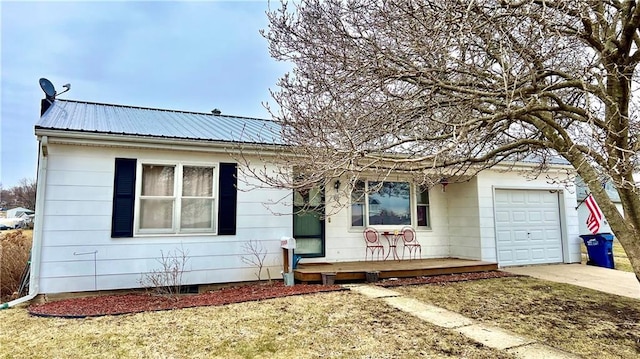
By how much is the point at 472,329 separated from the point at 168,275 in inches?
201

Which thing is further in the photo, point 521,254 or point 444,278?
point 521,254

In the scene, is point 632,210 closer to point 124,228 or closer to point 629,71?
point 629,71

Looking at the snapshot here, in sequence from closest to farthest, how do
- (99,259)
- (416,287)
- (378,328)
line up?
(378,328) → (99,259) → (416,287)

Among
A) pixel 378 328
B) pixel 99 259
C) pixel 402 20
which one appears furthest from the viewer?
pixel 99 259

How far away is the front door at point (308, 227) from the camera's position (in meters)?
8.34

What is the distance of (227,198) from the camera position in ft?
23.9

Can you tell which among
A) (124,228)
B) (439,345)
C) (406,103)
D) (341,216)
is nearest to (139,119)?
(124,228)

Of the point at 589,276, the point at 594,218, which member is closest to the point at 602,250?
the point at 594,218

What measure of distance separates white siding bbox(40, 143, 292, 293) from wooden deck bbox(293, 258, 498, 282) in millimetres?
1310

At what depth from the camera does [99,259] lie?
6.41 metres

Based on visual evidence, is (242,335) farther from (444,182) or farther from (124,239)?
(444,182)

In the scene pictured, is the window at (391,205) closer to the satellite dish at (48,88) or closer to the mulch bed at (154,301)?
the mulch bed at (154,301)

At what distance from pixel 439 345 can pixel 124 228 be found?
18.1 ft

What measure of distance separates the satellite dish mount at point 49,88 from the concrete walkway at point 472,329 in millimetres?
7846
